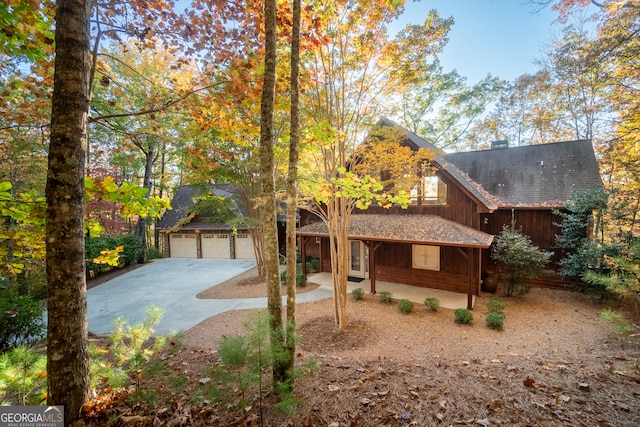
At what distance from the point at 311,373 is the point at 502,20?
9.52 meters

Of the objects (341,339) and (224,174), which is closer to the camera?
(341,339)

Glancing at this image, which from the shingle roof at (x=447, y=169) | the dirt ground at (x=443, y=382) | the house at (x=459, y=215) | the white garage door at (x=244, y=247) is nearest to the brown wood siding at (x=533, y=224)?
the house at (x=459, y=215)

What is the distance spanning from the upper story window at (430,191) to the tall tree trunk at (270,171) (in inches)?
310

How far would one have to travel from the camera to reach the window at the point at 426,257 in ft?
30.4

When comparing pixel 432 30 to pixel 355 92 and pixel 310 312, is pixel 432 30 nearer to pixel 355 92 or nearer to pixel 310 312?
pixel 355 92

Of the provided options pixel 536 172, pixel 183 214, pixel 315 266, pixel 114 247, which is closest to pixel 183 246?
pixel 183 214

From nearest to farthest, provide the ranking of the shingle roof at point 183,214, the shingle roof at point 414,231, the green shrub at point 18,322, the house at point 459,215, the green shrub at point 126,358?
the green shrub at point 126,358, the green shrub at point 18,322, the shingle roof at point 414,231, the house at point 459,215, the shingle roof at point 183,214

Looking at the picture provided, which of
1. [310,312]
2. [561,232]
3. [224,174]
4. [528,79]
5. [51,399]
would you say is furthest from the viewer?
[528,79]

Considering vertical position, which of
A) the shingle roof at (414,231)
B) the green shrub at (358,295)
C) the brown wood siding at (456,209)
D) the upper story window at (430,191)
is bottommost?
the green shrub at (358,295)

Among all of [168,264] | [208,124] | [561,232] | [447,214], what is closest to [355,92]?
[208,124]

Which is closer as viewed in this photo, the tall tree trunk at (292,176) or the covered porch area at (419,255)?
the tall tree trunk at (292,176)

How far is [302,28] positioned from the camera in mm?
4477

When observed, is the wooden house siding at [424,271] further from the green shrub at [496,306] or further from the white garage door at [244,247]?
the white garage door at [244,247]

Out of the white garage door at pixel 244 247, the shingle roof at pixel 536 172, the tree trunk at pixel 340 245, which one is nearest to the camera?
the tree trunk at pixel 340 245
